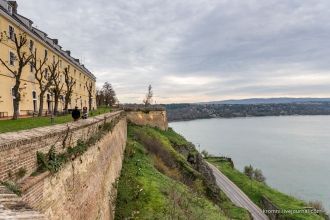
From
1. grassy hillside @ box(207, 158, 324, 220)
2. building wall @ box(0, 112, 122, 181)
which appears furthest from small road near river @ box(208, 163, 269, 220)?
building wall @ box(0, 112, 122, 181)

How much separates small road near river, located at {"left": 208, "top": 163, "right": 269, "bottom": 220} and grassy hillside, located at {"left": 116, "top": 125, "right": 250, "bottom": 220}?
5.32 metres

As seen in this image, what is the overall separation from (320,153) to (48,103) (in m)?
67.8

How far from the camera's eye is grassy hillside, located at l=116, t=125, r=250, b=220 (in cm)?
2156

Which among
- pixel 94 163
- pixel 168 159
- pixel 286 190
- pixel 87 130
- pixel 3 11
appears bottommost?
pixel 286 190

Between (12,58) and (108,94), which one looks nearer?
(12,58)

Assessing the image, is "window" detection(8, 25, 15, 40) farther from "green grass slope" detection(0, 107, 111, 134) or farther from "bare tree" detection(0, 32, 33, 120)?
"green grass slope" detection(0, 107, 111, 134)

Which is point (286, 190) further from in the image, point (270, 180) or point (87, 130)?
point (87, 130)

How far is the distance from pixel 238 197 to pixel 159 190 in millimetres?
27732

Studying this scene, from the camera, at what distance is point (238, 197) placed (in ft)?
166

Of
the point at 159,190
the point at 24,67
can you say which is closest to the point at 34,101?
the point at 24,67

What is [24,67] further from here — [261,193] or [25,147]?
[261,193]

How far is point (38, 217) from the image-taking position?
389 cm

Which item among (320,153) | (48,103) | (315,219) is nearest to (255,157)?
(320,153)

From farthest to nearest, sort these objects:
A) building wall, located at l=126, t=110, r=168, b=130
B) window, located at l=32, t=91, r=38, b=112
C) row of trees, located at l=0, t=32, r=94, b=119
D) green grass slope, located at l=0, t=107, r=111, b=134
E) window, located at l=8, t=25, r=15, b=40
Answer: building wall, located at l=126, t=110, r=168, b=130, window, located at l=32, t=91, r=38, b=112, window, located at l=8, t=25, r=15, b=40, row of trees, located at l=0, t=32, r=94, b=119, green grass slope, located at l=0, t=107, r=111, b=134
